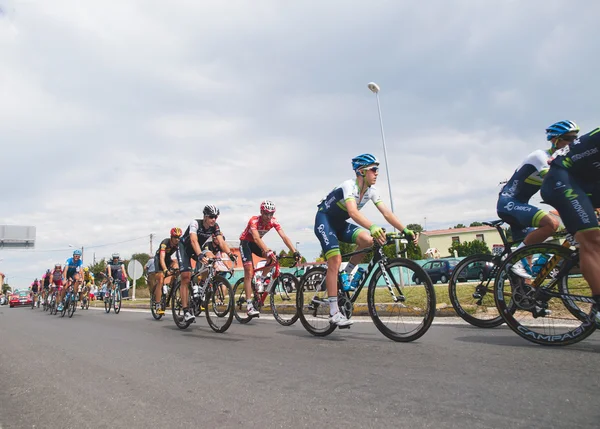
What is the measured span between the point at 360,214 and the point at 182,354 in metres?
2.49

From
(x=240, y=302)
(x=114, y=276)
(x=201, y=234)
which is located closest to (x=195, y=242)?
(x=201, y=234)

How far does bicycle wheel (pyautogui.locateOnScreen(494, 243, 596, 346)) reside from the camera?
329 cm

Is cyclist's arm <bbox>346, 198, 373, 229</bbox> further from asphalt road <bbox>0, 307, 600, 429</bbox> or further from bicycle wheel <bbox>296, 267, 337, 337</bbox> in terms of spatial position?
asphalt road <bbox>0, 307, 600, 429</bbox>

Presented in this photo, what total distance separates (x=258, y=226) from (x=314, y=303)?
8.01 feet

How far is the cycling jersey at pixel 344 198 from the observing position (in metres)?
4.73

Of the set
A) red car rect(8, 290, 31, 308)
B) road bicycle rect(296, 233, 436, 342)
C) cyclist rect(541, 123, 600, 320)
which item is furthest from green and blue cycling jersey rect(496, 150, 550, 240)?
red car rect(8, 290, 31, 308)

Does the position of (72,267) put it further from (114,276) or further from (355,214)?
(355,214)

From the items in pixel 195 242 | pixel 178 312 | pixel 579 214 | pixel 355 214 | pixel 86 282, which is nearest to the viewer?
pixel 579 214

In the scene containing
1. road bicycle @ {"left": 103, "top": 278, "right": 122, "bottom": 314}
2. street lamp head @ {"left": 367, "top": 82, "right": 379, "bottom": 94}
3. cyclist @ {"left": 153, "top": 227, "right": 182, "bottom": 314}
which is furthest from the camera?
street lamp head @ {"left": 367, "top": 82, "right": 379, "bottom": 94}

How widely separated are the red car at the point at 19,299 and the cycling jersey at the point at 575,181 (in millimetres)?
42960

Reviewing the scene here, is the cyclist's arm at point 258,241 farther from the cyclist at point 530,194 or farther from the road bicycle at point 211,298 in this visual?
the cyclist at point 530,194

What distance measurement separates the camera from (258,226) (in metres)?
7.25

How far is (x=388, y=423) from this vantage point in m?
1.84

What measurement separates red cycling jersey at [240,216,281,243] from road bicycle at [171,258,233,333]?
76 centimetres
